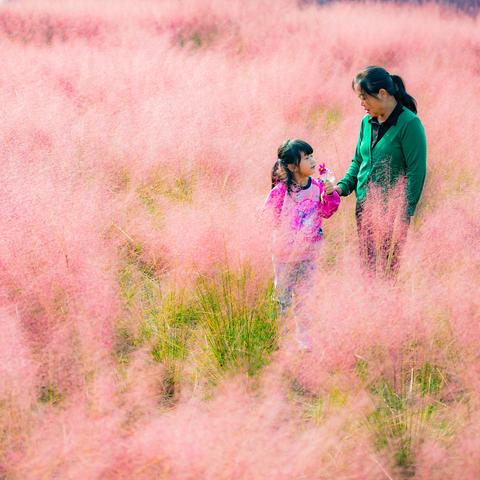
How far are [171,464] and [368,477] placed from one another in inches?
26.5

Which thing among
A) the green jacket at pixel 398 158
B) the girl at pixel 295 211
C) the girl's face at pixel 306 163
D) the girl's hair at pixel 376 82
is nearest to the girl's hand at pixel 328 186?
the girl at pixel 295 211

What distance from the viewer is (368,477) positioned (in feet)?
5.41

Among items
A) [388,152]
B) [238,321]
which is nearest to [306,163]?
[388,152]

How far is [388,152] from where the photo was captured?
2480 millimetres

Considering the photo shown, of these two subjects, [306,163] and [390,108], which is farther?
[390,108]

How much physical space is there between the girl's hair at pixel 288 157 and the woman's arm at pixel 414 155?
49 cm

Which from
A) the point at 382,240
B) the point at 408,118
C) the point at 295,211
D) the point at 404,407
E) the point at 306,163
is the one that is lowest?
the point at 404,407

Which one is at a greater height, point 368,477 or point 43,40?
point 43,40

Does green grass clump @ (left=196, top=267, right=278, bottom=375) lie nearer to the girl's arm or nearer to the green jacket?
the girl's arm

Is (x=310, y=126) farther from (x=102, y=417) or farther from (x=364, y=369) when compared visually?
(x=102, y=417)

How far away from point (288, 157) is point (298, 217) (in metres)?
0.29

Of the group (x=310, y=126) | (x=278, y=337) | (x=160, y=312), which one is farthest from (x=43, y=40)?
(x=278, y=337)

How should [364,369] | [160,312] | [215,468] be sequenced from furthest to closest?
[160,312] → [364,369] → [215,468]

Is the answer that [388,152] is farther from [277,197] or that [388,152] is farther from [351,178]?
[277,197]
